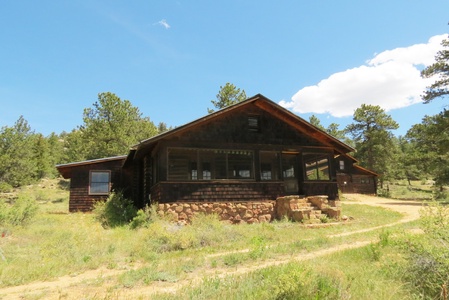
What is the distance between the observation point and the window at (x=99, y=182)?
827 inches

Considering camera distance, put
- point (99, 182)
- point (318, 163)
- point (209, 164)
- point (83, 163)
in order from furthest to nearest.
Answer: point (99, 182) < point (83, 163) < point (318, 163) < point (209, 164)

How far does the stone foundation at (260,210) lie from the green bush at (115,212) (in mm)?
3484

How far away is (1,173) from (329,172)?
33564 mm

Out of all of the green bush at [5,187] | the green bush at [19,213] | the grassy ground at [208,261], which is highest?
the green bush at [5,187]

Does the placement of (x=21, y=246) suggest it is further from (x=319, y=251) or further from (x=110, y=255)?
(x=319, y=251)

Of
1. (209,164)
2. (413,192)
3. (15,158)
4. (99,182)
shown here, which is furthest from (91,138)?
(413,192)

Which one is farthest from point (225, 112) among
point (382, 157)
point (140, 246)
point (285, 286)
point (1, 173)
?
point (382, 157)

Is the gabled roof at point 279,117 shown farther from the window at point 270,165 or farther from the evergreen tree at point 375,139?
the evergreen tree at point 375,139

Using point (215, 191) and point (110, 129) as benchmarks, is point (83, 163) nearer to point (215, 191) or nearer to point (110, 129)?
point (215, 191)

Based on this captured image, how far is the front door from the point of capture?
17.5m

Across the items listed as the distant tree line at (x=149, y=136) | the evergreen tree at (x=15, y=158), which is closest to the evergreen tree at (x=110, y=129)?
the distant tree line at (x=149, y=136)

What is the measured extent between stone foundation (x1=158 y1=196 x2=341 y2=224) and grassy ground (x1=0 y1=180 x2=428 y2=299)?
956 mm

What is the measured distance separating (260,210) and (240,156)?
2820 mm

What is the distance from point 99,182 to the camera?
21188mm
